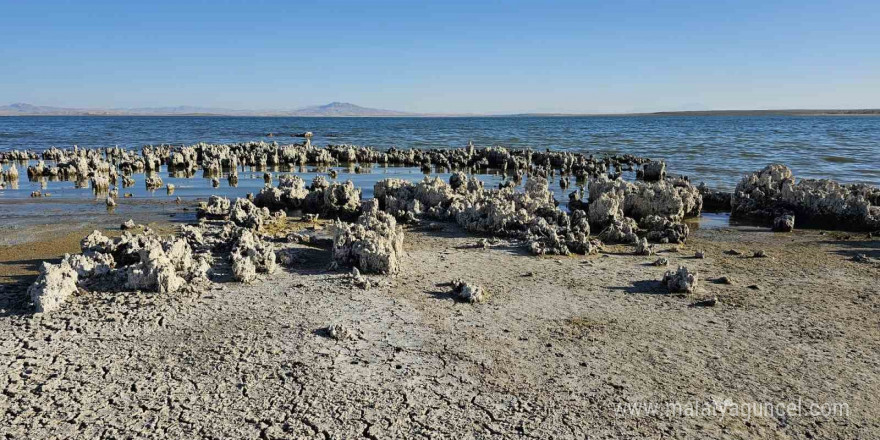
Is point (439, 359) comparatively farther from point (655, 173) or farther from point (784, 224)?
point (655, 173)

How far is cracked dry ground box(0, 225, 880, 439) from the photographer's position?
4484 millimetres

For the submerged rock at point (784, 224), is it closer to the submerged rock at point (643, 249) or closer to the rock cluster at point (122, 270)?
the submerged rock at point (643, 249)

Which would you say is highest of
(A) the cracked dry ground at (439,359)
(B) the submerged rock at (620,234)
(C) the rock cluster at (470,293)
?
(B) the submerged rock at (620,234)

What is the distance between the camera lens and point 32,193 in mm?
15211

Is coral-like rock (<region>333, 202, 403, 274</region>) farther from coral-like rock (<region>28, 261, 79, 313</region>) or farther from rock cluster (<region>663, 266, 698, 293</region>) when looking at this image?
rock cluster (<region>663, 266, 698, 293</region>)

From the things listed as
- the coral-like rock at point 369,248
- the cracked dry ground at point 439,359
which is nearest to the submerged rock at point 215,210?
the coral-like rock at point 369,248

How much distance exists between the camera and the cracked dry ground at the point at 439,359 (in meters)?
4.48

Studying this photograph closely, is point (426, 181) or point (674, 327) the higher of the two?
point (426, 181)

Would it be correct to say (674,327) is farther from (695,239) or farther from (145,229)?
(145,229)

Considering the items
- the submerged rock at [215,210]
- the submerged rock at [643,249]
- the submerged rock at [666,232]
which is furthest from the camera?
the submerged rock at [215,210]

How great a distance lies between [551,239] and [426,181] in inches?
170

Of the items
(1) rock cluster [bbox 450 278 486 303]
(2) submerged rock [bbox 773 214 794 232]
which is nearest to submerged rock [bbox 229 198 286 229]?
(1) rock cluster [bbox 450 278 486 303]

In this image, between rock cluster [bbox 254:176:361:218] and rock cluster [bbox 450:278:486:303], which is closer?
rock cluster [bbox 450:278:486:303]

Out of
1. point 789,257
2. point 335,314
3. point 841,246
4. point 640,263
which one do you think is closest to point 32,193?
point 335,314
